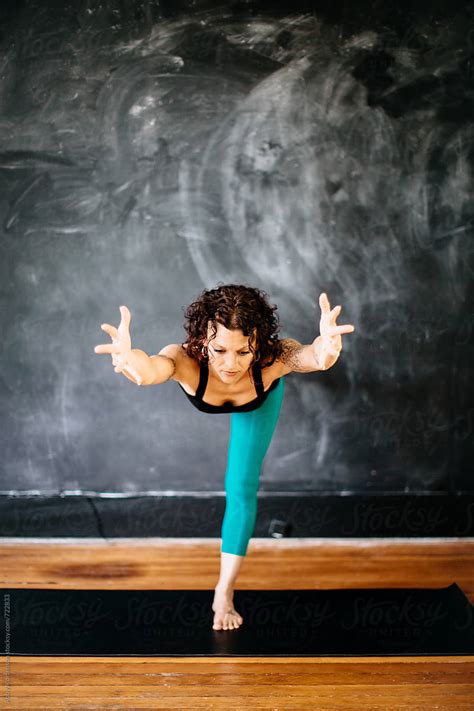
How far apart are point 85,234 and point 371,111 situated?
164 centimetres

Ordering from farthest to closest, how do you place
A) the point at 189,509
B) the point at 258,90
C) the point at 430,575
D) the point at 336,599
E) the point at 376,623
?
1. the point at 189,509
2. the point at 258,90
3. the point at 430,575
4. the point at 336,599
5. the point at 376,623

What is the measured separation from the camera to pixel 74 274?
3.64 metres

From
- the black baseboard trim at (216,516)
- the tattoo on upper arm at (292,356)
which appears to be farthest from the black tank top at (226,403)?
the black baseboard trim at (216,516)

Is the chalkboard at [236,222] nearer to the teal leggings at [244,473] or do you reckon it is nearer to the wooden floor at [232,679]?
the wooden floor at [232,679]

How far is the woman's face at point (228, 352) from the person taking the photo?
2.45m

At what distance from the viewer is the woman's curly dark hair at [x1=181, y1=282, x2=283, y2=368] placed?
8.13ft

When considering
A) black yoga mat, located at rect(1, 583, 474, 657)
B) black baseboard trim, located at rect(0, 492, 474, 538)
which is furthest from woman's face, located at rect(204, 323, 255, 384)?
black baseboard trim, located at rect(0, 492, 474, 538)

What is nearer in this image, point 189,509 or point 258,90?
point 258,90

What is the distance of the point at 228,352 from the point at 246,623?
45.9 inches

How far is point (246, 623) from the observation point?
280 cm

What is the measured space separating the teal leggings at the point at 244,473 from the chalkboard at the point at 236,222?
2.98 ft

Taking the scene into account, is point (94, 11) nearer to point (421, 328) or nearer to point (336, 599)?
point (421, 328)

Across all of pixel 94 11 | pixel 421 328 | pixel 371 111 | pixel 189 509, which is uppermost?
pixel 94 11

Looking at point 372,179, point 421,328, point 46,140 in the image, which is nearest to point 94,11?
point 46,140
